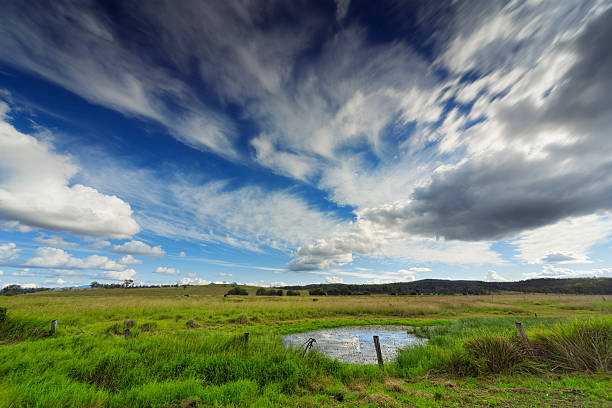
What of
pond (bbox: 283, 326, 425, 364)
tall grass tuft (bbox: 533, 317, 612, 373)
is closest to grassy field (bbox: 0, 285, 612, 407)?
tall grass tuft (bbox: 533, 317, 612, 373)

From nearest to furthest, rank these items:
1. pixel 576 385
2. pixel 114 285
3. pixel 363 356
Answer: pixel 576 385, pixel 363 356, pixel 114 285

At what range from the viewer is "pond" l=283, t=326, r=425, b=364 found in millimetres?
15716

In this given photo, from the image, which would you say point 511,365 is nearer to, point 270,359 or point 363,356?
point 363,356

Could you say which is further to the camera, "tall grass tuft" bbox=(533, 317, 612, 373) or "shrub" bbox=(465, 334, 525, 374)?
"shrub" bbox=(465, 334, 525, 374)

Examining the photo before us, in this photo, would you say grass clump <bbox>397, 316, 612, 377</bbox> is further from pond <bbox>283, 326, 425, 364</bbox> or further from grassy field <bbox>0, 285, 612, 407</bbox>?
pond <bbox>283, 326, 425, 364</bbox>

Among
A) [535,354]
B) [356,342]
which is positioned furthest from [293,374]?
[356,342]

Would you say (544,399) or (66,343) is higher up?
(66,343)

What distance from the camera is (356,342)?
67.2 ft

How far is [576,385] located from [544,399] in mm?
1970

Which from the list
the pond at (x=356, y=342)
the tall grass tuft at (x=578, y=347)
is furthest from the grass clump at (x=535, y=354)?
the pond at (x=356, y=342)

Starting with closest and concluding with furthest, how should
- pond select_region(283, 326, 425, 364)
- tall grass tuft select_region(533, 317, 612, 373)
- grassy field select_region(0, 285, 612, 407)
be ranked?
1. grassy field select_region(0, 285, 612, 407)
2. tall grass tuft select_region(533, 317, 612, 373)
3. pond select_region(283, 326, 425, 364)

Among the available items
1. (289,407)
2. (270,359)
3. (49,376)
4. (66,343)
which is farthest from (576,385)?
(66,343)

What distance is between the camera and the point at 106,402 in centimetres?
721

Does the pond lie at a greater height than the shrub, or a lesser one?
lesser
